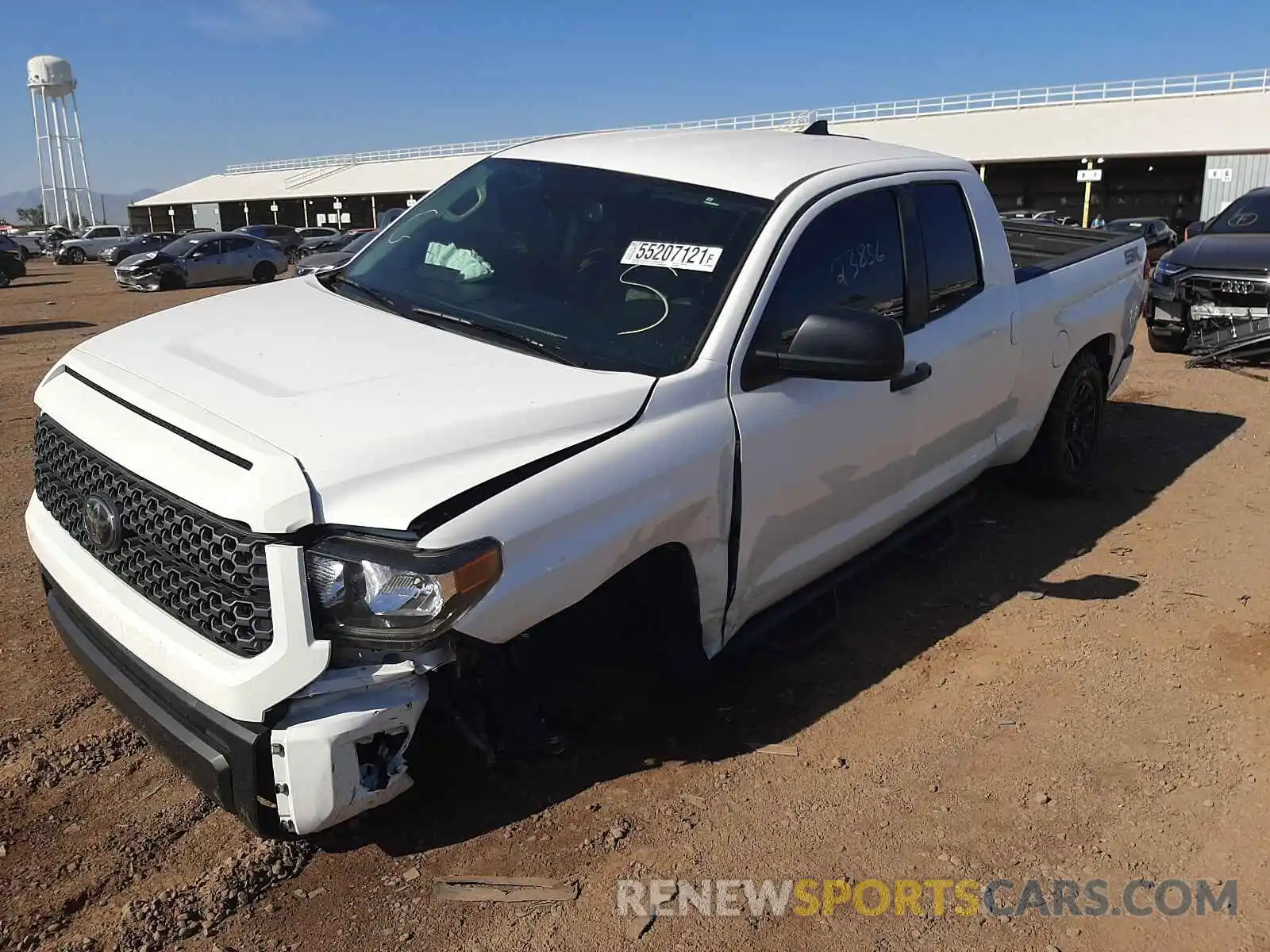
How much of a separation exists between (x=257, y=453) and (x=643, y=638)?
1.34 metres

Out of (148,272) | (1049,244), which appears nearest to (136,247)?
(148,272)

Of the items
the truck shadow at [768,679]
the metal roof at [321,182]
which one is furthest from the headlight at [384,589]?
the metal roof at [321,182]

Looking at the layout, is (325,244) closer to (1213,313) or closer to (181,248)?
(181,248)

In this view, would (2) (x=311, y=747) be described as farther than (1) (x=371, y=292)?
No

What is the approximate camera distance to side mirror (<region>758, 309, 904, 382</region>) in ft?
9.98

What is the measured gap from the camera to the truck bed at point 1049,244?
5227 millimetres

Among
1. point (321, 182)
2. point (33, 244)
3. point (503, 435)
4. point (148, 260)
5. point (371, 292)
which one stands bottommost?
point (503, 435)

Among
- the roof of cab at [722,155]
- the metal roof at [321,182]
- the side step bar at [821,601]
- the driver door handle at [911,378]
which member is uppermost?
the metal roof at [321,182]

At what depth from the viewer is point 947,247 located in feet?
14.2

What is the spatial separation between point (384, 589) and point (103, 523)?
92cm

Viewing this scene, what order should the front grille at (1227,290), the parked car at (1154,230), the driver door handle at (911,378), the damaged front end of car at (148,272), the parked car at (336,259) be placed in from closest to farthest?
the driver door handle at (911,378) < the parked car at (336,259) < the front grille at (1227,290) < the parked car at (1154,230) < the damaged front end of car at (148,272)

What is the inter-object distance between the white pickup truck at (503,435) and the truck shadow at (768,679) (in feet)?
0.70

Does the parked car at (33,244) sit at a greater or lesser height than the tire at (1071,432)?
greater

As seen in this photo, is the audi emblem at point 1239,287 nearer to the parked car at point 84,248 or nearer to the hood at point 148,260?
the hood at point 148,260
